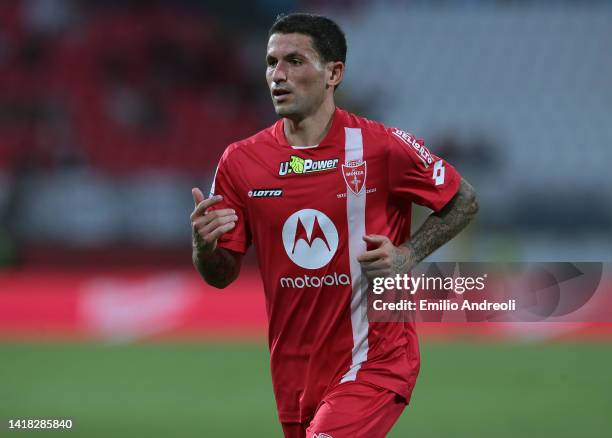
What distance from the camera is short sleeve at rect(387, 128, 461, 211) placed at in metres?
4.41

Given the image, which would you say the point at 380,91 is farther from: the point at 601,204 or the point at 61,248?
the point at 61,248

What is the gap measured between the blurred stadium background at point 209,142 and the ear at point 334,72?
7.61 metres

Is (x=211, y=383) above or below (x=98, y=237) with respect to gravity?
below

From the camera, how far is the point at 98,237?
55.5 feet

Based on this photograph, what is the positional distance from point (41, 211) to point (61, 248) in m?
0.79

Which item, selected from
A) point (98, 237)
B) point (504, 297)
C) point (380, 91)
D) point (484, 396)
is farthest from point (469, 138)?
point (504, 297)

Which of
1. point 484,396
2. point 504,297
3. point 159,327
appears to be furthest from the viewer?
point 159,327

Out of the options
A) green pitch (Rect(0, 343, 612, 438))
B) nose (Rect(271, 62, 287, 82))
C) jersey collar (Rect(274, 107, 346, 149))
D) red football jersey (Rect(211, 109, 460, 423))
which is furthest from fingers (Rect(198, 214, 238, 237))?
green pitch (Rect(0, 343, 612, 438))

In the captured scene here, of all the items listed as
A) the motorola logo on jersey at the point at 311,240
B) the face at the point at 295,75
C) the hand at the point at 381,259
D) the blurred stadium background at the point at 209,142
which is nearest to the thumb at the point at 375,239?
the hand at the point at 381,259

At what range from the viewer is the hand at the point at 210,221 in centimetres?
418

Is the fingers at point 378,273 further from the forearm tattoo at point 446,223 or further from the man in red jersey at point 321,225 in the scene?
the forearm tattoo at point 446,223

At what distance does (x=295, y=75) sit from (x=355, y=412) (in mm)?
1444

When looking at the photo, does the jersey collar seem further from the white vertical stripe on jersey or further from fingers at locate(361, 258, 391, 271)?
fingers at locate(361, 258, 391, 271)

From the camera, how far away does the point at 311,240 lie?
4.37m
